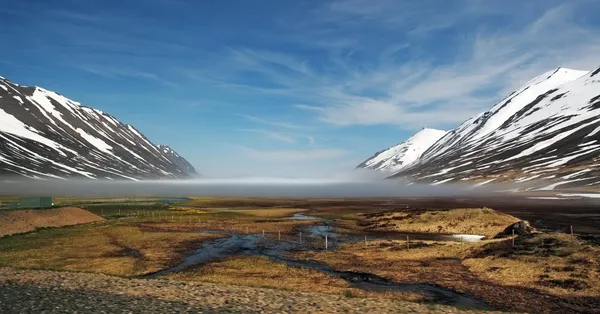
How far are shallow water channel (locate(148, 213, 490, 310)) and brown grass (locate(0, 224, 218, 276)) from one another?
130 inches

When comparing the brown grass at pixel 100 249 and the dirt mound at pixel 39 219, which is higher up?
the dirt mound at pixel 39 219

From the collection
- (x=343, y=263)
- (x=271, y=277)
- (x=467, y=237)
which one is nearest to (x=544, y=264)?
(x=343, y=263)

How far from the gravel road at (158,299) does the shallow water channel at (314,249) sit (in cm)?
652

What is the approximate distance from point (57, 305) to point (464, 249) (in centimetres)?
4782

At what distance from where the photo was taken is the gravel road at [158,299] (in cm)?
2600

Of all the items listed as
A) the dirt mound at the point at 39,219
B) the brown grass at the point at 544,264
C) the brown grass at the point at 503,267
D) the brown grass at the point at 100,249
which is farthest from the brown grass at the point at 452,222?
the dirt mound at the point at 39,219

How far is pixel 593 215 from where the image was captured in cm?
10238

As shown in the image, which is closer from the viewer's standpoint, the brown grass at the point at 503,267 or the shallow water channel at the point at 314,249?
the brown grass at the point at 503,267

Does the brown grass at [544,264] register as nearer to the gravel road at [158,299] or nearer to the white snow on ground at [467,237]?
the gravel road at [158,299]

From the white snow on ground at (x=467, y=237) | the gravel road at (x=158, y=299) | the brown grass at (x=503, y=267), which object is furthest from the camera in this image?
the white snow on ground at (x=467, y=237)

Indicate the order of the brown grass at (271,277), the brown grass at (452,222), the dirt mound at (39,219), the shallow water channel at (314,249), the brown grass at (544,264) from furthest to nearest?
the brown grass at (452,222) < the dirt mound at (39,219) < the brown grass at (544,264) < the shallow water channel at (314,249) < the brown grass at (271,277)

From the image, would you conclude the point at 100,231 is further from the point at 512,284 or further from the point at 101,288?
the point at 512,284

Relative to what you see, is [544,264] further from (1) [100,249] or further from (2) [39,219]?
(2) [39,219]

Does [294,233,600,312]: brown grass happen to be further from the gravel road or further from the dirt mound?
the dirt mound
